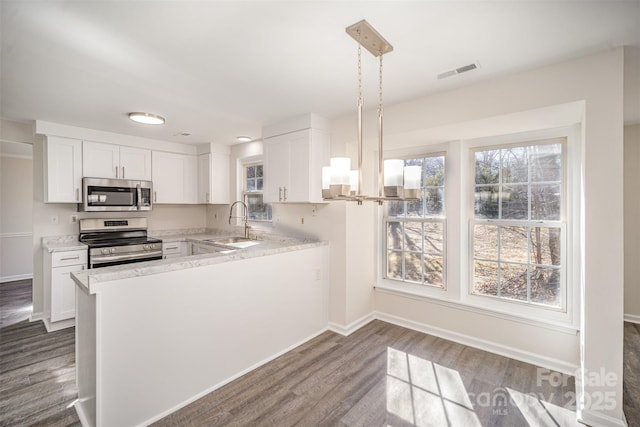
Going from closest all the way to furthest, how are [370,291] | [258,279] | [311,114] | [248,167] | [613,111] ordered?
[613,111], [258,279], [311,114], [370,291], [248,167]

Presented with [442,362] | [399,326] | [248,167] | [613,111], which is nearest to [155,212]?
[248,167]

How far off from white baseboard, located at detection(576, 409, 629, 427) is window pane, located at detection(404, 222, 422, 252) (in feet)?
6.07

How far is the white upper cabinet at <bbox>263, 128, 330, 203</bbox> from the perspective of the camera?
3162 millimetres

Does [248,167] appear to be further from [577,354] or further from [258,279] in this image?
[577,354]

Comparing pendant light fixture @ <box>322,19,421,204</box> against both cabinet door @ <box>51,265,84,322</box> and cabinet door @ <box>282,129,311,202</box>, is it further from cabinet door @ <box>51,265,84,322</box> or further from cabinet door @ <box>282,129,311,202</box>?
cabinet door @ <box>51,265,84,322</box>

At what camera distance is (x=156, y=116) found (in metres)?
3.23

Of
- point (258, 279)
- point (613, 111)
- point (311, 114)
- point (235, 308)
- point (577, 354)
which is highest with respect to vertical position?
point (311, 114)

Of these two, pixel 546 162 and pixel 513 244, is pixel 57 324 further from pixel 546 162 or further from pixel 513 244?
pixel 546 162

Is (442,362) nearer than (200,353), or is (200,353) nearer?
(200,353)

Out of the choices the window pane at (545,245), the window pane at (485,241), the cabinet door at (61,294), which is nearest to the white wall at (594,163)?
the window pane at (545,245)

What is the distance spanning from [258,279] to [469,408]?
187cm

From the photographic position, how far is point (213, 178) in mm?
4734

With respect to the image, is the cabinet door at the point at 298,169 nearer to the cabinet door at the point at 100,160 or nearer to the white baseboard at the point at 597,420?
the cabinet door at the point at 100,160

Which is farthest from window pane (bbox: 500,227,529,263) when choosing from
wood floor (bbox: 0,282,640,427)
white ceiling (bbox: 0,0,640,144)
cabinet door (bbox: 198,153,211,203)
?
cabinet door (bbox: 198,153,211,203)
